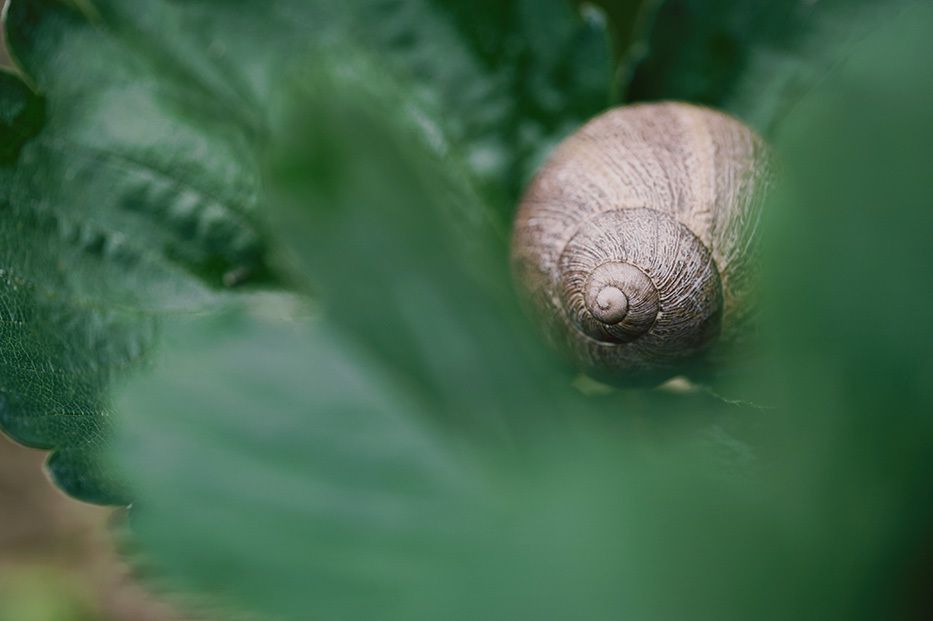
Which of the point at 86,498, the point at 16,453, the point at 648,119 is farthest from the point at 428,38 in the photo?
the point at 16,453

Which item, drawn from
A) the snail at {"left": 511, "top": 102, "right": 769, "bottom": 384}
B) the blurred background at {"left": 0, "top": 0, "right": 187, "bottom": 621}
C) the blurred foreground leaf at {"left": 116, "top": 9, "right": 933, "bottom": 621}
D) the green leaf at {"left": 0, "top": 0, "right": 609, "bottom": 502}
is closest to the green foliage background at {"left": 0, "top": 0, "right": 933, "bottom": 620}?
the blurred foreground leaf at {"left": 116, "top": 9, "right": 933, "bottom": 621}

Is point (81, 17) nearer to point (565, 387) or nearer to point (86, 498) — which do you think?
point (86, 498)

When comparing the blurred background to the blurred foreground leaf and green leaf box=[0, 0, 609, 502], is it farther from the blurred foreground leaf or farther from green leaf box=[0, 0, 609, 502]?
the blurred foreground leaf

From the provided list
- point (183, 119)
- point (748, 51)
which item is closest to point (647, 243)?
point (748, 51)

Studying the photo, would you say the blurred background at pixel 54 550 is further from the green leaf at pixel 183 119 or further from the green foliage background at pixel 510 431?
the green foliage background at pixel 510 431

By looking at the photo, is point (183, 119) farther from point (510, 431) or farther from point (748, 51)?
point (510, 431)
